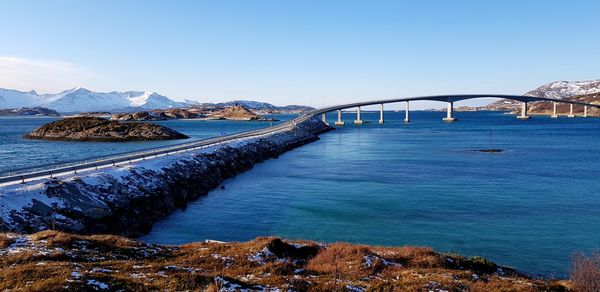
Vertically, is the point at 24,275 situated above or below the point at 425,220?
above

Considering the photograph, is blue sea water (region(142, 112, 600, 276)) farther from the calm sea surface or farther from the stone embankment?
the stone embankment

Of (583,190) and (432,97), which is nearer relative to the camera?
(583,190)

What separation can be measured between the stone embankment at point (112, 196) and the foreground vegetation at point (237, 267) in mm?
6465

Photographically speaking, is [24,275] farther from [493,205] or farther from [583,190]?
[583,190]

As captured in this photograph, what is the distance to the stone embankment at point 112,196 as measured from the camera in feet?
74.0

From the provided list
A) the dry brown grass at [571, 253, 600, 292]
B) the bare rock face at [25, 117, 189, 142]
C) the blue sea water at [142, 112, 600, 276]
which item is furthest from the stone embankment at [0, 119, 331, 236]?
the bare rock face at [25, 117, 189, 142]

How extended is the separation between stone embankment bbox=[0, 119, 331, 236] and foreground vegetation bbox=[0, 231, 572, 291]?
6465 millimetres

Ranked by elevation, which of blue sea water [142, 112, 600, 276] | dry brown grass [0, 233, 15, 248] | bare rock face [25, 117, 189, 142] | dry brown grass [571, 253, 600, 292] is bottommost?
blue sea water [142, 112, 600, 276]

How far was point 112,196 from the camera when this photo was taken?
Result: 1100 inches

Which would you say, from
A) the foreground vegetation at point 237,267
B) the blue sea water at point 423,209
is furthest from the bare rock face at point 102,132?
the foreground vegetation at point 237,267

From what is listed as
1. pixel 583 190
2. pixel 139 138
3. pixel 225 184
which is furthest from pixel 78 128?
pixel 583 190

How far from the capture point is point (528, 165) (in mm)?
53719

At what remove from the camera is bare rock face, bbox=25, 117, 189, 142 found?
98656 mm

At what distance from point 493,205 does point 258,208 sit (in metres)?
17.6
